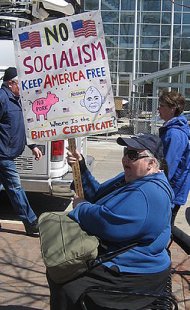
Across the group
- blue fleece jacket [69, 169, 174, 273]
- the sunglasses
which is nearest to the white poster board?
the sunglasses

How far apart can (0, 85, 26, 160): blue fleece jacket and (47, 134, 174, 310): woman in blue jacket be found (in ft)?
9.71

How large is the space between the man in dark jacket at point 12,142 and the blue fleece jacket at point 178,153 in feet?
6.62

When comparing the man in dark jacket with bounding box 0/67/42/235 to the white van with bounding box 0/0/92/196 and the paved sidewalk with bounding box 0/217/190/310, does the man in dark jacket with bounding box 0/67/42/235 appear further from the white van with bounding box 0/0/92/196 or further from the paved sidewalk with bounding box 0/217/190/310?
the white van with bounding box 0/0/92/196

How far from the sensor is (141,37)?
34.3 meters

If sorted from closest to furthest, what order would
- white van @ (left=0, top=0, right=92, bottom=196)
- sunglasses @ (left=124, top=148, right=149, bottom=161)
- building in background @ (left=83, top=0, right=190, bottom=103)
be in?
sunglasses @ (left=124, top=148, right=149, bottom=161)
white van @ (left=0, top=0, right=92, bottom=196)
building in background @ (left=83, top=0, right=190, bottom=103)

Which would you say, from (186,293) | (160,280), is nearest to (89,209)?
(160,280)

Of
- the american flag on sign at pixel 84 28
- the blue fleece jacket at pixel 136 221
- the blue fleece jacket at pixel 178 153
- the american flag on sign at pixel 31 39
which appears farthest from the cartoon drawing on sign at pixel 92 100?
the blue fleece jacket at pixel 178 153

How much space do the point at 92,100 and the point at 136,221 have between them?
1037 millimetres

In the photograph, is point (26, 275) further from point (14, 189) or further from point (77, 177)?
point (77, 177)

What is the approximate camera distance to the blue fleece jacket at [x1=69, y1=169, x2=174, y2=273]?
2965 millimetres

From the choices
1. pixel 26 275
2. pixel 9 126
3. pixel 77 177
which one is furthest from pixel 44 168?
pixel 77 177

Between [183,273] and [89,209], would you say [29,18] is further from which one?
[89,209]

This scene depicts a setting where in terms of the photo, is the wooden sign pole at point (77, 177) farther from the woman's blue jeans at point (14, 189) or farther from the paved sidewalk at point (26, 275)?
the woman's blue jeans at point (14, 189)

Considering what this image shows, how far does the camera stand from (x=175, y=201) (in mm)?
4555
